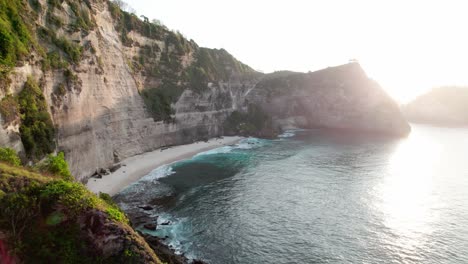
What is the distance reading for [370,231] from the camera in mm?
32812

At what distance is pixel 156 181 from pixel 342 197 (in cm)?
3033

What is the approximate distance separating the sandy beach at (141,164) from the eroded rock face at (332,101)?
123ft

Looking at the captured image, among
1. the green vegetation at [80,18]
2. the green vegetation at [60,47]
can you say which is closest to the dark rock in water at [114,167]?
the green vegetation at [60,47]

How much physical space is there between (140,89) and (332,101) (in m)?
76.4

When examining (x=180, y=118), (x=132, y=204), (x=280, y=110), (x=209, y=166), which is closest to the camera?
(x=132, y=204)

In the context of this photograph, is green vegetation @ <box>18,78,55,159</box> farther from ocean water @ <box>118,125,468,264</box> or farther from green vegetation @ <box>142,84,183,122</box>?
green vegetation @ <box>142,84,183,122</box>

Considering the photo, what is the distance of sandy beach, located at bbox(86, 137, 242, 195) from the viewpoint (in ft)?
146

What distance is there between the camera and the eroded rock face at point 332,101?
109 metres

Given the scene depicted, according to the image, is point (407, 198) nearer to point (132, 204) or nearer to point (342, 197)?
point (342, 197)

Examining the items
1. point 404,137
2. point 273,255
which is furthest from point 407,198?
point 404,137

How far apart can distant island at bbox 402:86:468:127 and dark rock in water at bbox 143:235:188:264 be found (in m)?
162

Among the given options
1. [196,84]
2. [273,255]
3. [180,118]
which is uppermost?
[196,84]

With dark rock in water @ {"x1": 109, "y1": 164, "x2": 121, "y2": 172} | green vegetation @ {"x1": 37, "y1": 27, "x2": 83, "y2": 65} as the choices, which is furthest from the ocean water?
green vegetation @ {"x1": 37, "y1": 27, "x2": 83, "y2": 65}

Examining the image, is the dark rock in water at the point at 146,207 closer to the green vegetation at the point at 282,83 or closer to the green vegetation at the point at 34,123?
the green vegetation at the point at 34,123
